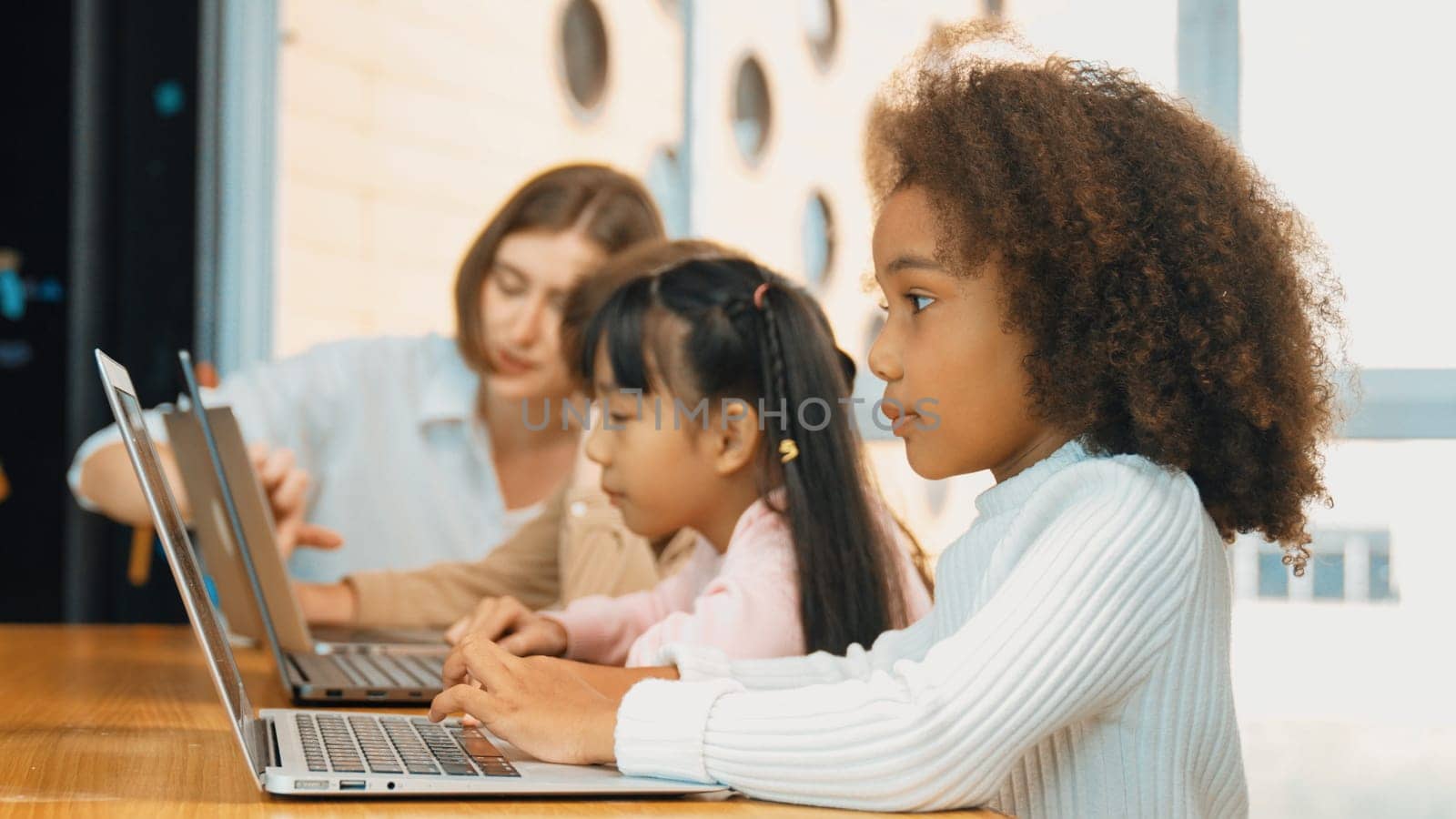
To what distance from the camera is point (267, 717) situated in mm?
895

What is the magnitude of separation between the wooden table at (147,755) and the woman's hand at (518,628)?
174 mm

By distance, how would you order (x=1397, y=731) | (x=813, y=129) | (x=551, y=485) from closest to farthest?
(x=1397, y=731) → (x=551, y=485) → (x=813, y=129)

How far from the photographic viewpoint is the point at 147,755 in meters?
0.81

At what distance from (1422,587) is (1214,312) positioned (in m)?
1.10

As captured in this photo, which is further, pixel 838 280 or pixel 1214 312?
pixel 838 280

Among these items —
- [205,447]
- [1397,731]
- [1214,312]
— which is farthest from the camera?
[1397,731]

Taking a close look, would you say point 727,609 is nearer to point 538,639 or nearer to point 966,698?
point 538,639

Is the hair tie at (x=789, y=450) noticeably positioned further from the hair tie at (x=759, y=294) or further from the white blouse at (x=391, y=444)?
the white blouse at (x=391, y=444)

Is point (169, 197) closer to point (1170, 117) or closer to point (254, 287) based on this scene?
point (254, 287)

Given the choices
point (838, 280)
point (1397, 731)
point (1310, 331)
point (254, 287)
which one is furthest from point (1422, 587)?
point (254, 287)

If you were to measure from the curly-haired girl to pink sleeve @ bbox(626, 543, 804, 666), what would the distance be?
0.11 m

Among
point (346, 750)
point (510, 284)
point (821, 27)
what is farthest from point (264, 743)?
point (821, 27)

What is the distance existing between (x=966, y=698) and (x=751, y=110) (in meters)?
2.08

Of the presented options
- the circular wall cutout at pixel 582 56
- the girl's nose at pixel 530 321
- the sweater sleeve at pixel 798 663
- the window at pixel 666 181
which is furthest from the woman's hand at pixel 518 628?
the circular wall cutout at pixel 582 56
